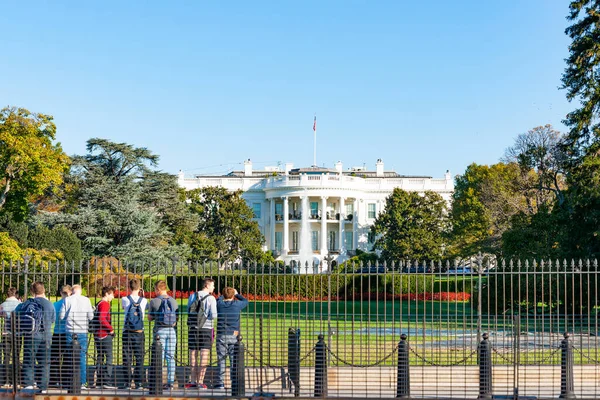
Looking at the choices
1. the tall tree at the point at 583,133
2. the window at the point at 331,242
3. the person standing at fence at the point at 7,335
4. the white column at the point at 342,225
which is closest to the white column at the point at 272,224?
the window at the point at 331,242

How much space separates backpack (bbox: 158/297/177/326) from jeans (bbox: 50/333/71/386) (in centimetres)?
136

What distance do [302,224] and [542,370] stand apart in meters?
61.1

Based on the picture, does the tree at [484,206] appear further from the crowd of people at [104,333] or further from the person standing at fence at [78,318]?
the person standing at fence at [78,318]

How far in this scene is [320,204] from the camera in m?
75.6

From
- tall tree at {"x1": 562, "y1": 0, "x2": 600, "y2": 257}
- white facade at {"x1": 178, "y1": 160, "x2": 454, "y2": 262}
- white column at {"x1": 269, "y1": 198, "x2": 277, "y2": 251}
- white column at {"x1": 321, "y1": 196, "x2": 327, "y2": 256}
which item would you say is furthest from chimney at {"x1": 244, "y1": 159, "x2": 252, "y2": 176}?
tall tree at {"x1": 562, "y1": 0, "x2": 600, "y2": 257}

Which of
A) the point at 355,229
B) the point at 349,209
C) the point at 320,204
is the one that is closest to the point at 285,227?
the point at 320,204

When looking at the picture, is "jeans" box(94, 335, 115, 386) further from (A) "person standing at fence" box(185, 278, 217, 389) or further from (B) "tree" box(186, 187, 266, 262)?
(B) "tree" box(186, 187, 266, 262)

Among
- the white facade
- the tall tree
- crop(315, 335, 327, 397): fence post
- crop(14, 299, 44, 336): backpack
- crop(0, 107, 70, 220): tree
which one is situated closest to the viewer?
crop(315, 335, 327, 397): fence post

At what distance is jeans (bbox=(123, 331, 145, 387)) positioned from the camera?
1109cm

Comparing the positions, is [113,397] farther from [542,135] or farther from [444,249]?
[444,249]

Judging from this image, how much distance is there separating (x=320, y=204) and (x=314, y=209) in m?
0.74

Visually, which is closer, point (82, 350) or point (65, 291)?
point (82, 350)

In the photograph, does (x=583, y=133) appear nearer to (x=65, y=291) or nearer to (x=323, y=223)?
(x=65, y=291)

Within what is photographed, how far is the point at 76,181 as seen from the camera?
149 ft
